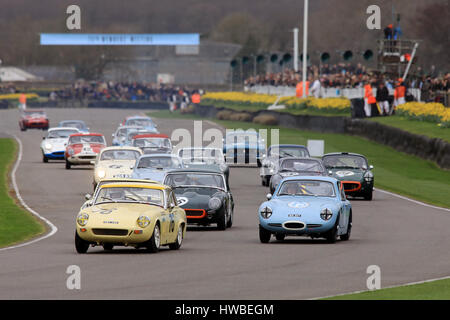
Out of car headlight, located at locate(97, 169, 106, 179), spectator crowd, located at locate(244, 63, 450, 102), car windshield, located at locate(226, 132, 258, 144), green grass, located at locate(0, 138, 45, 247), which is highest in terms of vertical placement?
spectator crowd, located at locate(244, 63, 450, 102)

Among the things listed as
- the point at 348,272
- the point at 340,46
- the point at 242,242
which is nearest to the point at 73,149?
the point at 242,242

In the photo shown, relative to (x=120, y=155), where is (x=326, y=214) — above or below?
above

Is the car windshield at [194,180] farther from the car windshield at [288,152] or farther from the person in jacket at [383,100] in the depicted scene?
the person in jacket at [383,100]

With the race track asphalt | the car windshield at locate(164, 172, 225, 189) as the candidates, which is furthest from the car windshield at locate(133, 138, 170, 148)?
the car windshield at locate(164, 172, 225, 189)

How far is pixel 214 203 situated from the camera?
21.9 meters

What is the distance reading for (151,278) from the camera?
14.3 meters

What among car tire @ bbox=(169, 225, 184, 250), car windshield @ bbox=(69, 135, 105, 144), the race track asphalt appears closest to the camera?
the race track asphalt

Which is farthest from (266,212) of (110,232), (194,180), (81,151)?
(81,151)

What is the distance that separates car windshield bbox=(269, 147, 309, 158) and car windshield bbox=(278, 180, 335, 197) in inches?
532

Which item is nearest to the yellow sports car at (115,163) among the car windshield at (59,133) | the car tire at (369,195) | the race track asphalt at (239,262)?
the race track asphalt at (239,262)

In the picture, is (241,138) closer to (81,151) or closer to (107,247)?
(81,151)

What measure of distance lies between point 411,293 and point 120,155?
20.2 m

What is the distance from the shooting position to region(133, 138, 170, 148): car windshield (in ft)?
124

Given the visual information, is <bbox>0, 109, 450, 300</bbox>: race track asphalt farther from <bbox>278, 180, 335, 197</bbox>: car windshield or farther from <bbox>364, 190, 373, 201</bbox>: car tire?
<bbox>364, 190, 373, 201</bbox>: car tire
